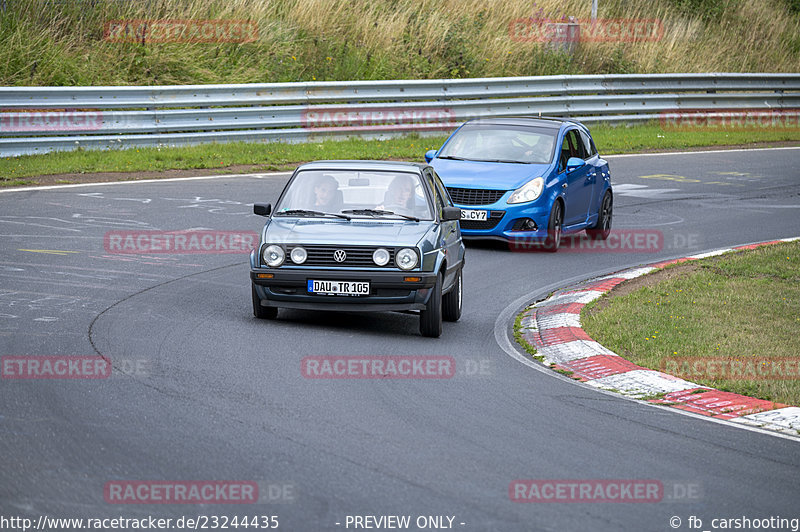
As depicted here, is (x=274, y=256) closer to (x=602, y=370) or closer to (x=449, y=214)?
(x=449, y=214)

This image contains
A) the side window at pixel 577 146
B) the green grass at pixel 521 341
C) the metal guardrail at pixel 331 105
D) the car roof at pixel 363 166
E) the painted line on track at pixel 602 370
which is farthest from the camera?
the metal guardrail at pixel 331 105

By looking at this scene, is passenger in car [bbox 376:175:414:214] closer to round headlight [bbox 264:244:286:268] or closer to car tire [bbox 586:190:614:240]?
round headlight [bbox 264:244:286:268]

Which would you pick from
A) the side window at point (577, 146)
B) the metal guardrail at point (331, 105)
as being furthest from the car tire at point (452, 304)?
the metal guardrail at point (331, 105)

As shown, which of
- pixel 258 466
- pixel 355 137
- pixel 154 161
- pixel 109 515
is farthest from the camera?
pixel 355 137

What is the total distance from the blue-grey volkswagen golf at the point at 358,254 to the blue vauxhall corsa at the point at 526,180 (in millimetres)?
3313

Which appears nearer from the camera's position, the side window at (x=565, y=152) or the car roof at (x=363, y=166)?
the car roof at (x=363, y=166)

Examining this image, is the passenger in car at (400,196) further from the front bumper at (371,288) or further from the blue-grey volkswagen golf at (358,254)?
the front bumper at (371,288)

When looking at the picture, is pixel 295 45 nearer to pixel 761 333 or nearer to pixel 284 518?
pixel 761 333

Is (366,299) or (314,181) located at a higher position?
(314,181)

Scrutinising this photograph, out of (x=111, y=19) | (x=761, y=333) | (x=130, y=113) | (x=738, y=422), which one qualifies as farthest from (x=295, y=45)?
(x=738, y=422)

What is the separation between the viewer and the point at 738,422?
7246mm

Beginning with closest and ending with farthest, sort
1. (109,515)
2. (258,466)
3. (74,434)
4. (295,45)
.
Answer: (109,515), (258,466), (74,434), (295,45)

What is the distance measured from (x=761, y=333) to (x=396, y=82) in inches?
586

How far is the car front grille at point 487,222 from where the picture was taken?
14266mm
